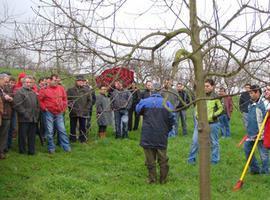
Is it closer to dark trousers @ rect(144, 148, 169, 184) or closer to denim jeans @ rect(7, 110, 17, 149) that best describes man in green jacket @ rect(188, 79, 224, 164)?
dark trousers @ rect(144, 148, 169, 184)

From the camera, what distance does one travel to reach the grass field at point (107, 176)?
8.04 metres

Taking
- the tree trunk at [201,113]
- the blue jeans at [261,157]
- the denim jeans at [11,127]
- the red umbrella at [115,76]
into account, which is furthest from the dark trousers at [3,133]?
the tree trunk at [201,113]

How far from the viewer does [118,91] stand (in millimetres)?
4859

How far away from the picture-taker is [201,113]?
178 inches

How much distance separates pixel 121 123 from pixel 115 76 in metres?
8.86

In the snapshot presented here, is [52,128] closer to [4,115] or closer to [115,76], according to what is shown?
[4,115]

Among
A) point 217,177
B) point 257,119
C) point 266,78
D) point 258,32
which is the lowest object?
point 217,177

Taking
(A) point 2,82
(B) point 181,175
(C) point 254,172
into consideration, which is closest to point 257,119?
(C) point 254,172

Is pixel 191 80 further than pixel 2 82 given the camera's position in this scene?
No

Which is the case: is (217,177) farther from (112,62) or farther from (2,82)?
(112,62)

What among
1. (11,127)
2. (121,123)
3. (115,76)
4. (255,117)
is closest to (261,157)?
(255,117)

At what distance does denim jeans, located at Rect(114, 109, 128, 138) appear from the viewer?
13.1 m

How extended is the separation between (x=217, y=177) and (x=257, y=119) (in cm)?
141

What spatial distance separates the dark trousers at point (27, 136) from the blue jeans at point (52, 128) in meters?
0.47
